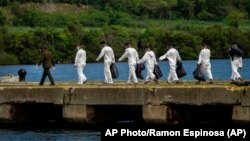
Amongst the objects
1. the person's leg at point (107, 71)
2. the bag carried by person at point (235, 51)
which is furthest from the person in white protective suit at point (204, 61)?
the person's leg at point (107, 71)

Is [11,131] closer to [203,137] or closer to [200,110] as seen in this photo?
[200,110]

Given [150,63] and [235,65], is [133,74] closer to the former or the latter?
[150,63]

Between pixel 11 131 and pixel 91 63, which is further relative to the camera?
pixel 91 63

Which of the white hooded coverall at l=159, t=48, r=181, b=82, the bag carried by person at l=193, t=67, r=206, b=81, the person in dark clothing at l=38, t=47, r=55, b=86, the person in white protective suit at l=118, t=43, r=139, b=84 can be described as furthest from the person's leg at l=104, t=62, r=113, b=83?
the bag carried by person at l=193, t=67, r=206, b=81

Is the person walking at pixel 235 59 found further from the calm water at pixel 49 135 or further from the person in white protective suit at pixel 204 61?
the calm water at pixel 49 135

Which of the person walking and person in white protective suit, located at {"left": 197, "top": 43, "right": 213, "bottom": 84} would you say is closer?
the person walking

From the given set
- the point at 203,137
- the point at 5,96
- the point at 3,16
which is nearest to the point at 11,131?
the point at 5,96

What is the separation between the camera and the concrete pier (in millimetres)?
31453

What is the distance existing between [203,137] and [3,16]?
175304mm

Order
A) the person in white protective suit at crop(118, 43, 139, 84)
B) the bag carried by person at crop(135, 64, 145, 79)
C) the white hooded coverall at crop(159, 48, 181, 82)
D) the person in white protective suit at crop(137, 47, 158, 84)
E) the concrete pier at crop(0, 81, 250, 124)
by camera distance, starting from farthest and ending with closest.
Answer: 1. the bag carried by person at crop(135, 64, 145, 79)
2. the person in white protective suit at crop(118, 43, 139, 84)
3. the person in white protective suit at crop(137, 47, 158, 84)
4. the white hooded coverall at crop(159, 48, 181, 82)
5. the concrete pier at crop(0, 81, 250, 124)

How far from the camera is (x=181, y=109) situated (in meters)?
33.0

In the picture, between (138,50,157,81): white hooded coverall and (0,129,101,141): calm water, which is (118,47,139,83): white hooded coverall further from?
(0,129,101,141): calm water

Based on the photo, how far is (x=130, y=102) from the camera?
33062mm

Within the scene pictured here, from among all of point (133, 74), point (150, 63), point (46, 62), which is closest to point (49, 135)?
point (46, 62)
